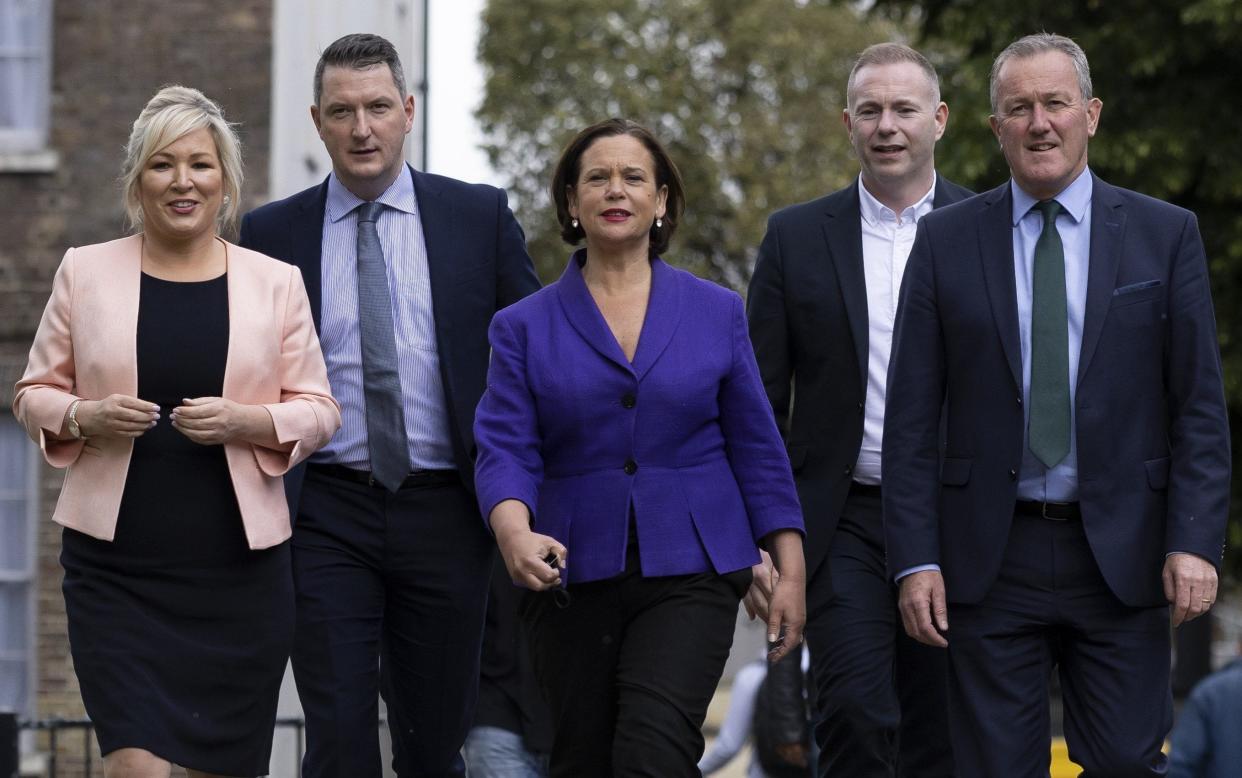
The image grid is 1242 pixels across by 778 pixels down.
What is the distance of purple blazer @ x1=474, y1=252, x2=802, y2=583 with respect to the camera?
18.8ft

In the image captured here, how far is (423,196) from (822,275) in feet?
4.23

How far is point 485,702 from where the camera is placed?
7.14m

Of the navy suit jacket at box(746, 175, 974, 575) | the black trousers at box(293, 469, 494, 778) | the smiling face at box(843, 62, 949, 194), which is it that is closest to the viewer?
the black trousers at box(293, 469, 494, 778)

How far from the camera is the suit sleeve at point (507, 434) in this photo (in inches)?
225

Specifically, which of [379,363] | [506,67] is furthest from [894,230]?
[506,67]

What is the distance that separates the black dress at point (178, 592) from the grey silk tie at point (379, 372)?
0.54 meters

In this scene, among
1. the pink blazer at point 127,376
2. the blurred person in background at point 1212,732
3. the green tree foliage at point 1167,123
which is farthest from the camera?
the green tree foliage at point 1167,123

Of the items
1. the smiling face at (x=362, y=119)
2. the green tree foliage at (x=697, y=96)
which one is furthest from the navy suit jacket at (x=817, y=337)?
the green tree foliage at (x=697, y=96)

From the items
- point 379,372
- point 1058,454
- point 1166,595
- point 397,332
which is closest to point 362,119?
point 397,332

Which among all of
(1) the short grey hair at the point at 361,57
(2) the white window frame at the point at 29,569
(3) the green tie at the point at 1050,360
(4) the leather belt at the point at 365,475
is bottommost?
(2) the white window frame at the point at 29,569

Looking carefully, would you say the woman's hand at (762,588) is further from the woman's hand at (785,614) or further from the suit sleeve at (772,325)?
the suit sleeve at (772,325)

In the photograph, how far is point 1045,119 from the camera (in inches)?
234

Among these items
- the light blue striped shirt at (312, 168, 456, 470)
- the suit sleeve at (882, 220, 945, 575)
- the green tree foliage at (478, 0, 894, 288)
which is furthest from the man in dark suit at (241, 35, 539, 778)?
the green tree foliage at (478, 0, 894, 288)

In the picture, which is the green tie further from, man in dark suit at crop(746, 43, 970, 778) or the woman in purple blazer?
man in dark suit at crop(746, 43, 970, 778)
